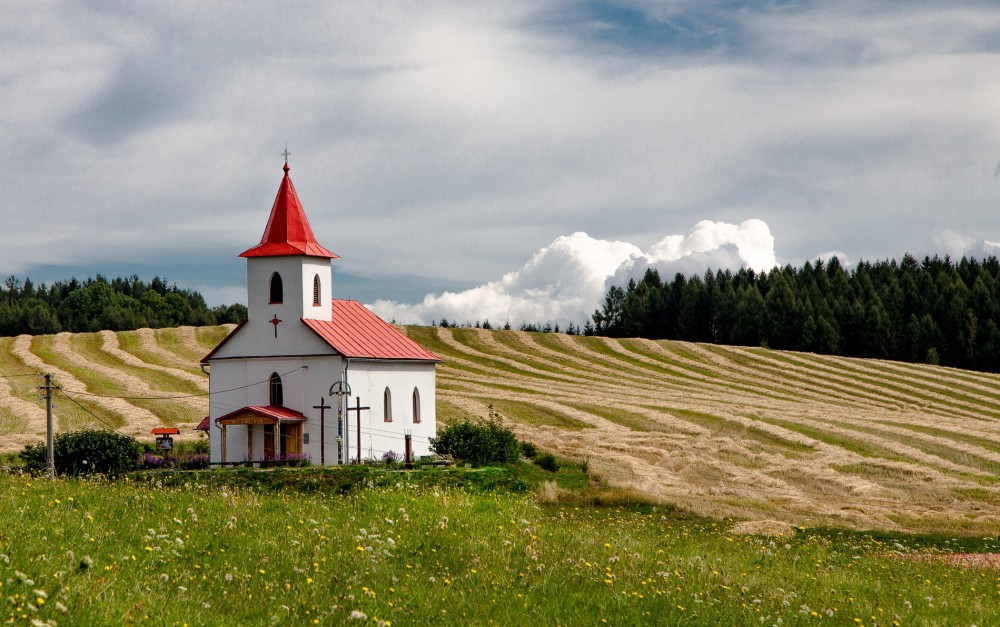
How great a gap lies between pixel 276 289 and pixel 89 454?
1091 cm

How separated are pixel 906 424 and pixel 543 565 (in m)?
45.5

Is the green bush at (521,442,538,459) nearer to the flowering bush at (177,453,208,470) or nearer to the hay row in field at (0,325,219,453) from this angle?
the flowering bush at (177,453,208,470)

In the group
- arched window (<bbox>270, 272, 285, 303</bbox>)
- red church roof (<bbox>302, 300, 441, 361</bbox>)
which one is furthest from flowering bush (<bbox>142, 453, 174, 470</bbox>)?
arched window (<bbox>270, 272, 285, 303</bbox>)

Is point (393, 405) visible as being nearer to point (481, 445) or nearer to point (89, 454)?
point (481, 445)

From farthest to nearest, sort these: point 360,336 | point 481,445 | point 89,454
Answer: point 360,336
point 481,445
point 89,454

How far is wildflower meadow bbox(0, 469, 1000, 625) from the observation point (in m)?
10.4

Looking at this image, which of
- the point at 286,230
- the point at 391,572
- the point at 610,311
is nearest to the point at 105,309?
the point at 610,311

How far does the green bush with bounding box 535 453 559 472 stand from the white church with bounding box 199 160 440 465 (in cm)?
561

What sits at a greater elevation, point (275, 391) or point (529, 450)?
point (275, 391)

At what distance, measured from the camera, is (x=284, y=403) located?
42.4 metres

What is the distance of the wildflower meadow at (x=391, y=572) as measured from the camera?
34.1 ft

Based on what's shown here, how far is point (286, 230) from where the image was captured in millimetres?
44094

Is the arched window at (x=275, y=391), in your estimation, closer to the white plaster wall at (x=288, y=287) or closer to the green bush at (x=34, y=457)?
the white plaster wall at (x=288, y=287)

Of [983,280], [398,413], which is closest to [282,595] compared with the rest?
[398,413]
